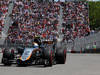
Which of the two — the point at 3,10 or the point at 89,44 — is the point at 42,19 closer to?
the point at 3,10

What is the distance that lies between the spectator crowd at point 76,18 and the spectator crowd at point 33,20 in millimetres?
1678

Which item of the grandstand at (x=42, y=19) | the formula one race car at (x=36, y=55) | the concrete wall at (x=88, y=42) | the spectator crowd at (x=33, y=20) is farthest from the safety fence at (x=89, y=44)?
the formula one race car at (x=36, y=55)

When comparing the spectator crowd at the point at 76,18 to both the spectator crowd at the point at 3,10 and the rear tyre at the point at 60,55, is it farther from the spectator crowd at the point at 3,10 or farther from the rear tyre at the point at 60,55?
the rear tyre at the point at 60,55

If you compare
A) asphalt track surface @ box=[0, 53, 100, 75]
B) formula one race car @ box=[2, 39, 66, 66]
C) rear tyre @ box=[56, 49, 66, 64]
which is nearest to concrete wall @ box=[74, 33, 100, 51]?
rear tyre @ box=[56, 49, 66, 64]

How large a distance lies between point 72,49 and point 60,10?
1399 centimetres

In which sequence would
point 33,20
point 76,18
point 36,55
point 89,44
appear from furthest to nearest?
point 76,18
point 33,20
point 89,44
point 36,55

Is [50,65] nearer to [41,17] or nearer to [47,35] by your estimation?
[47,35]

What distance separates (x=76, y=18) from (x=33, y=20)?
6958 mm

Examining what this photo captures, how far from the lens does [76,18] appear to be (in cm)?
4156

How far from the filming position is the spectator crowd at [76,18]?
3868cm

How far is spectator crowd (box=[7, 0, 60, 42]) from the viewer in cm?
3819

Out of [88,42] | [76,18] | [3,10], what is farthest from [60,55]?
[3,10]

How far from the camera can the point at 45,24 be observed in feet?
133

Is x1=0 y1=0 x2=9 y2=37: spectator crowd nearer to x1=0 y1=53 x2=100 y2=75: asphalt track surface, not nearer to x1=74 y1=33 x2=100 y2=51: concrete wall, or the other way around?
x1=74 y1=33 x2=100 y2=51: concrete wall
